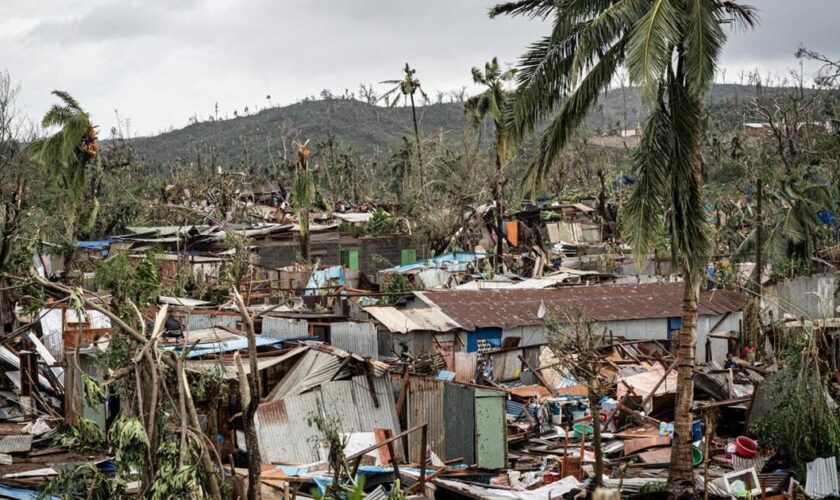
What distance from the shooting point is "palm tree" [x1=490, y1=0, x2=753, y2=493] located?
36.5 ft

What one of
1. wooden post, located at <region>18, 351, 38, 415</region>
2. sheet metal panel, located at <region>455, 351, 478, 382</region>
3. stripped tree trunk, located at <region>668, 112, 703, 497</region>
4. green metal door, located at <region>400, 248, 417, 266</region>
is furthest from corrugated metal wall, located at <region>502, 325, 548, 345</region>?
green metal door, located at <region>400, 248, 417, 266</region>

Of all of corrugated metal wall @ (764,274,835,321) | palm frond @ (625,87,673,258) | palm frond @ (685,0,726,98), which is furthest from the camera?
corrugated metal wall @ (764,274,835,321)

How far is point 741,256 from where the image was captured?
79.2 feet

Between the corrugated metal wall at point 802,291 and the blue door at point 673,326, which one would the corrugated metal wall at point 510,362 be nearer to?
the blue door at point 673,326

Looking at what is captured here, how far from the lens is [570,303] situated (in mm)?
22984

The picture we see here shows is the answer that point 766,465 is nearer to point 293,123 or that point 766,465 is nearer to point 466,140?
point 466,140

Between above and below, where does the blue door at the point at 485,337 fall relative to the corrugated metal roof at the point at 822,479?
above

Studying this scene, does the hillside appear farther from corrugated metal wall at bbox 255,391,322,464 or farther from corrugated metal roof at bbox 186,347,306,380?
corrugated metal wall at bbox 255,391,322,464

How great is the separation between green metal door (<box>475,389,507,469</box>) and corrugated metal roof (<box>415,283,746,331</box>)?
5654mm

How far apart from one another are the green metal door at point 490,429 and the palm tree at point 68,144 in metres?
10.1

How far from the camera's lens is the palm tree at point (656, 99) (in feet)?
36.5

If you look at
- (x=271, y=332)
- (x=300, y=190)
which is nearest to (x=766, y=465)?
(x=271, y=332)

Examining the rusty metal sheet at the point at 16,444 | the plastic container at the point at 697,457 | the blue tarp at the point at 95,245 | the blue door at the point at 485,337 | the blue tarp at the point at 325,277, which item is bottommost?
the plastic container at the point at 697,457

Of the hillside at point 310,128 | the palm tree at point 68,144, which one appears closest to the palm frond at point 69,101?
the palm tree at point 68,144
